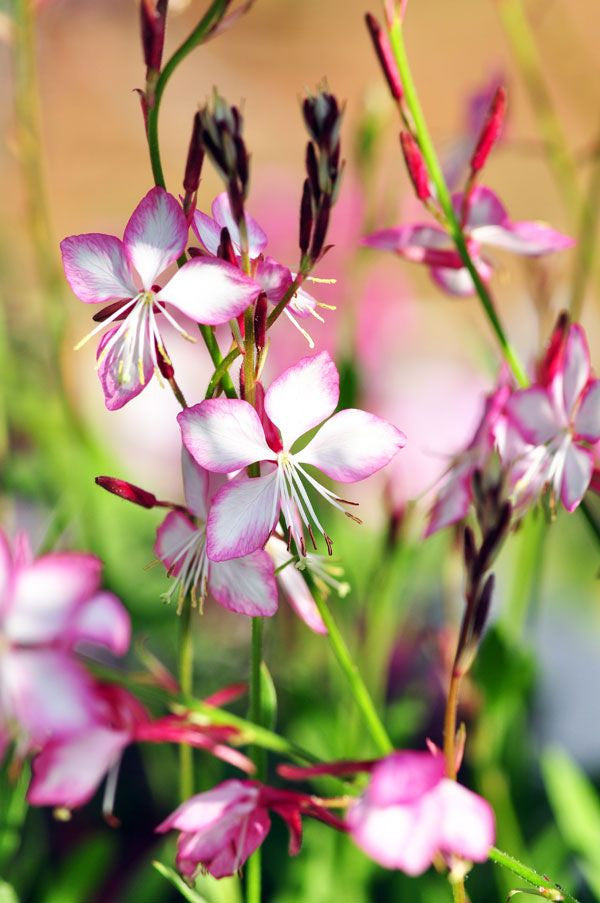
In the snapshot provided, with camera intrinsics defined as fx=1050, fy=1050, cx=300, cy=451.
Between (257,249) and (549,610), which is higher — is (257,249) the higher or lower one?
the higher one

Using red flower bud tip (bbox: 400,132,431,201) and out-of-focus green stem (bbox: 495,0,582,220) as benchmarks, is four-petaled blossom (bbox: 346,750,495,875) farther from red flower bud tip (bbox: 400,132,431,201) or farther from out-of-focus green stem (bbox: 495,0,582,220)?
out-of-focus green stem (bbox: 495,0,582,220)

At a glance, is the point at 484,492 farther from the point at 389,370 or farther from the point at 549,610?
the point at 389,370

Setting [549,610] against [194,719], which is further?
[549,610]

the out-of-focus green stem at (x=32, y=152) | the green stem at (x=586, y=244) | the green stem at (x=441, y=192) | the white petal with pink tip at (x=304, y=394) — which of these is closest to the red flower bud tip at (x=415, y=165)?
the green stem at (x=441, y=192)

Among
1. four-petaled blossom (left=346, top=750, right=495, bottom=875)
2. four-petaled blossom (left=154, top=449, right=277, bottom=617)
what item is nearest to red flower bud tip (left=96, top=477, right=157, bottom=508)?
four-petaled blossom (left=154, top=449, right=277, bottom=617)

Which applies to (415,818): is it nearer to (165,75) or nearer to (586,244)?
(165,75)

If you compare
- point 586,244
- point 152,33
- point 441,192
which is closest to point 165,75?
point 152,33

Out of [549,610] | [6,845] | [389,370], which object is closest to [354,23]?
[389,370]
